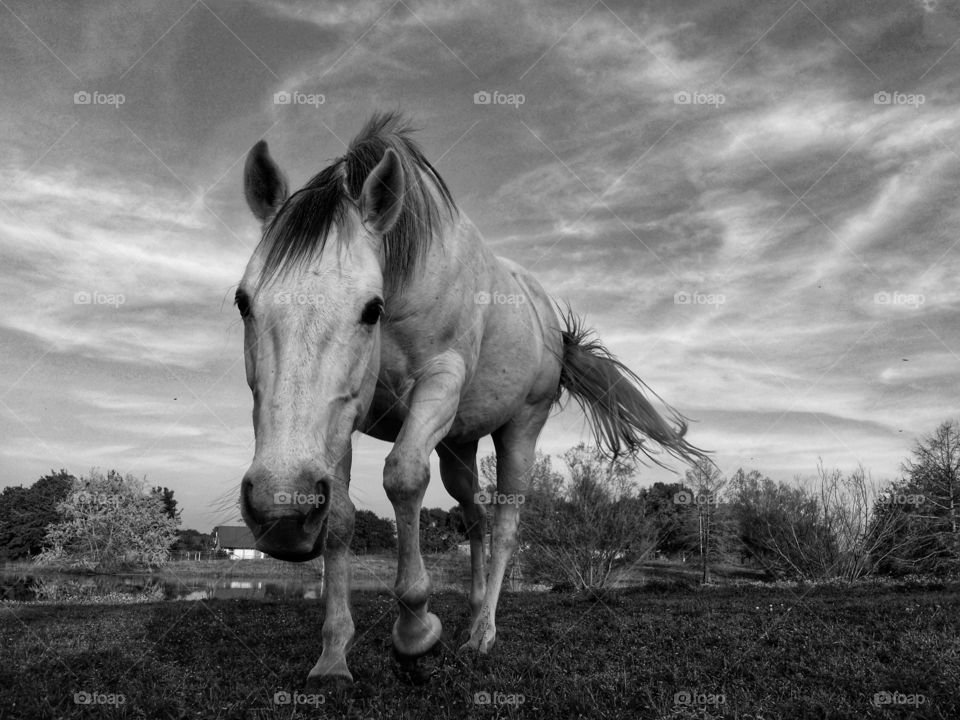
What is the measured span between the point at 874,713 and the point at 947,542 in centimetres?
2960

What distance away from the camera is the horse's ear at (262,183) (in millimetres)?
4219

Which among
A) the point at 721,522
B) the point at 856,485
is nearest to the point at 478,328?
the point at 856,485

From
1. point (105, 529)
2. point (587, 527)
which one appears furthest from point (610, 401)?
point (105, 529)

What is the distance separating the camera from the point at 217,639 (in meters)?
6.59

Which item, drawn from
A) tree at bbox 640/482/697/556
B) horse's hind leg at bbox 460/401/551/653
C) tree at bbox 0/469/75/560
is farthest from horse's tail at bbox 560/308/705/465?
tree at bbox 0/469/75/560

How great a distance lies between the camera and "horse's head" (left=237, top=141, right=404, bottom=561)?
115 inches

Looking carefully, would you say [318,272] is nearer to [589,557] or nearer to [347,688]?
[347,688]

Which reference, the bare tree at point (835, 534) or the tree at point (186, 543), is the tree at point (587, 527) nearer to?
the bare tree at point (835, 534)

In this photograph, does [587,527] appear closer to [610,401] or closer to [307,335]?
[610,401]

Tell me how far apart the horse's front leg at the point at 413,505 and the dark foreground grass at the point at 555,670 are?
1.06ft

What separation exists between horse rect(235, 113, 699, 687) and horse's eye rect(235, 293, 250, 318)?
1 centimetres

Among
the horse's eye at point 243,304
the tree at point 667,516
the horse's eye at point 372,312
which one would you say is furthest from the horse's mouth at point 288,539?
the tree at point 667,516

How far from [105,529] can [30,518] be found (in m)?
8.39

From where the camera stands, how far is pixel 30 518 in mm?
42000
